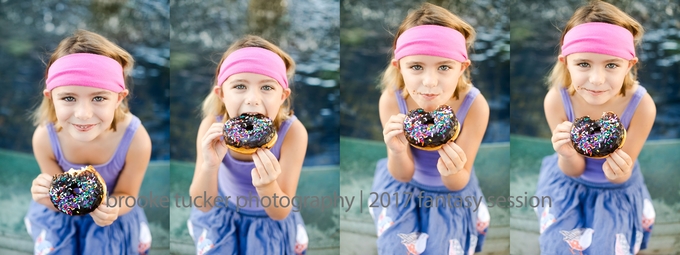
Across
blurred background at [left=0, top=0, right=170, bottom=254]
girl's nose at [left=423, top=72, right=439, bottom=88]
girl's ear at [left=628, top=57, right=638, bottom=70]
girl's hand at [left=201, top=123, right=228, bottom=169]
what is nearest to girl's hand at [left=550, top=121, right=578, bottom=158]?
girl's ear at [left=628, top=57, right=638, bottom=70]

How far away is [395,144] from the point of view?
3367 mm

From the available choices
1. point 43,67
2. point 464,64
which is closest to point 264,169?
A: point 464,64

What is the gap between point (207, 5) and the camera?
3592 mm

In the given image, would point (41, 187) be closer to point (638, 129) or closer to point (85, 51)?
point (85, 51)

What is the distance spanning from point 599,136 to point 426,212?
3.21 feet

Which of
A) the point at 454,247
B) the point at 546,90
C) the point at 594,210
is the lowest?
the point at 454,247

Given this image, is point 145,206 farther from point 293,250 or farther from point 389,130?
point 389,130

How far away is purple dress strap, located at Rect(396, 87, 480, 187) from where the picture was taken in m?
3.51

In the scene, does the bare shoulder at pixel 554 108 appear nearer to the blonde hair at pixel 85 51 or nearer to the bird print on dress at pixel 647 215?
the bird print on dress at pixel 647 215

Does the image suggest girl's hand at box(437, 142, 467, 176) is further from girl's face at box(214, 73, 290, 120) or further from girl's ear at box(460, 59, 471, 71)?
girl's face at box(214, 73, 290, 120)

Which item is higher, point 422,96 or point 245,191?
point 422,96

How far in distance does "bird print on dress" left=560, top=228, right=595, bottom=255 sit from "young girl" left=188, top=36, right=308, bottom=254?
144 cm

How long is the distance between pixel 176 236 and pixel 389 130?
1351 millimetres

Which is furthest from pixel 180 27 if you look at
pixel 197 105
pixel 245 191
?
pixel 245 191
